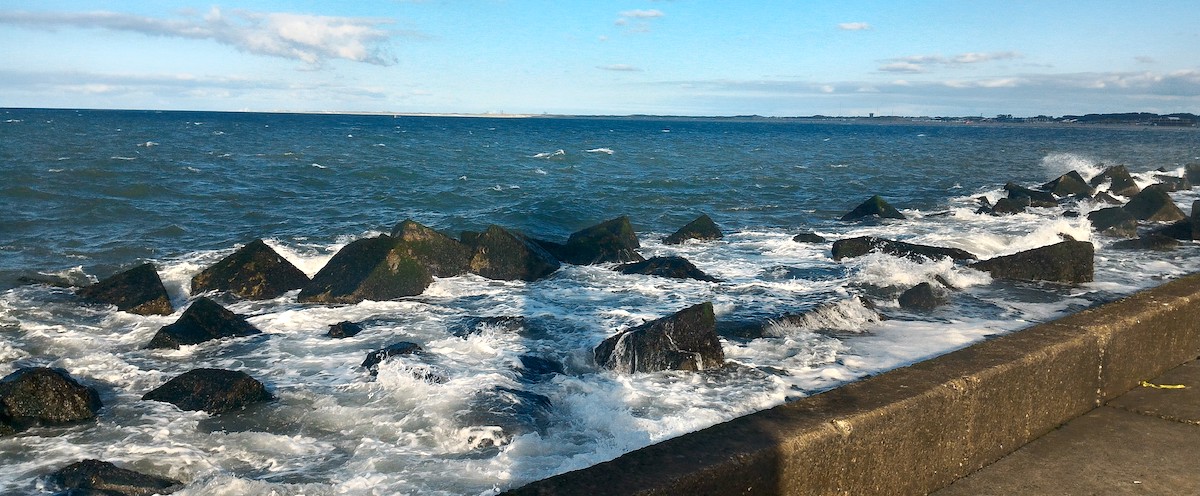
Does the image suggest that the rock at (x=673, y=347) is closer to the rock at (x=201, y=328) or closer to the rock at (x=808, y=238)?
the rock at (x=201, y=328)

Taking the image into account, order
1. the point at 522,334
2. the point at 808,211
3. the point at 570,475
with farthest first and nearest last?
1. the point at 808,211
2. the point at 522,334
3. the point at 570,475

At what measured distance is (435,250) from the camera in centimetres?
1234

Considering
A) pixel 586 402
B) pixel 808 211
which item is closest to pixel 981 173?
pixel 808 211

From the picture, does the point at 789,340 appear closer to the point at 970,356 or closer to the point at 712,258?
the point at 970,356

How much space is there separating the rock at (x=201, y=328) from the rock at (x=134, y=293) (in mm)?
1549

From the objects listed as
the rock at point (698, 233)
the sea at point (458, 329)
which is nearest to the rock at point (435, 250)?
the sea at point (458, 329)

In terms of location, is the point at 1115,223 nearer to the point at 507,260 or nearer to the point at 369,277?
the point at 507,260

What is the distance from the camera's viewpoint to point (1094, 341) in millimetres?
4246

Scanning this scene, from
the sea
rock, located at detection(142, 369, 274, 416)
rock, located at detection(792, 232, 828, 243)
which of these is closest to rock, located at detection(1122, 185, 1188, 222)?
the sea

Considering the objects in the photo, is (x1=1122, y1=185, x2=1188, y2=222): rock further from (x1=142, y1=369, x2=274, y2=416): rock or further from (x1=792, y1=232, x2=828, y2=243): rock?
(x1=142, y1=369, x2=274, y2=416): rock

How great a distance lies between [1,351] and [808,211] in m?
17.9

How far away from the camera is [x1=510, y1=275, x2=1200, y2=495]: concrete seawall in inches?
116

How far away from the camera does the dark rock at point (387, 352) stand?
7.48 meters

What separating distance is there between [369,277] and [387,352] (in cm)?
319
